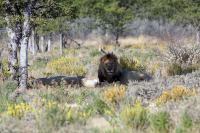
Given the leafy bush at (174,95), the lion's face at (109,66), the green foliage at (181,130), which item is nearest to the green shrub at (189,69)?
the lion's face at (109,66)

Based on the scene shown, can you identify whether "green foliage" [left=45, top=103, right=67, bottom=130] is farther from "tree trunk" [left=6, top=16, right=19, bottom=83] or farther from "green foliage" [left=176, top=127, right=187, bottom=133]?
"tree trunk" [left=6, top=16, right=19, bottom=83]

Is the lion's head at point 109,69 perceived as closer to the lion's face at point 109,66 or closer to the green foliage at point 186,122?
the lion's face at point 109,66

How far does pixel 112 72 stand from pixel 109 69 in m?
0.12

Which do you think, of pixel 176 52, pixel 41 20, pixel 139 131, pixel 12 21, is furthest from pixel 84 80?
pixel 176 52

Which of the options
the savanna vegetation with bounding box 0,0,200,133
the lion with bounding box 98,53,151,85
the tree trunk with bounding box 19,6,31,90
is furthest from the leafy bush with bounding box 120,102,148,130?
the tree trunk with bounding box 19,6,31,90

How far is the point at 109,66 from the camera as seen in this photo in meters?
6.03

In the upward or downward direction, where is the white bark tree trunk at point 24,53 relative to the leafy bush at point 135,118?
upward

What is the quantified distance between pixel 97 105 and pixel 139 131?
1.23 m

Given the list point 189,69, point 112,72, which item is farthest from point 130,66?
point 112,72

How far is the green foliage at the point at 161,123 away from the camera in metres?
3.26

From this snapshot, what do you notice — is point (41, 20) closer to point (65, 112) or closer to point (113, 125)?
point (65, 112)

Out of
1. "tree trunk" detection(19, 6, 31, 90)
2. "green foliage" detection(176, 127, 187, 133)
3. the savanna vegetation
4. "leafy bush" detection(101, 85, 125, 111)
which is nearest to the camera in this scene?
"green foliage" detection(176, 127, 187, 133)

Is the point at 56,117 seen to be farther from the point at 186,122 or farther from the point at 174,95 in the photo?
the point at 174,95

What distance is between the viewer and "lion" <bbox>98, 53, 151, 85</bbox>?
6.08m
